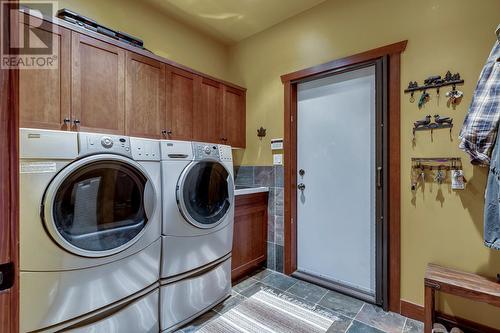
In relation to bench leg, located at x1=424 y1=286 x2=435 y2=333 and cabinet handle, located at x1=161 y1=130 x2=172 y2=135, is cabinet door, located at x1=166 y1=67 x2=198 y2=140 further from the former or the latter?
bench leg, located at x1=424 y1=286 x2=435 y2=333

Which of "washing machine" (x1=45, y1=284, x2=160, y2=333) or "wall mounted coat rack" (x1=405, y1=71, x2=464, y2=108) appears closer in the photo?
"washing machine" (x1=45, y1=284, x2=160, y2=333)

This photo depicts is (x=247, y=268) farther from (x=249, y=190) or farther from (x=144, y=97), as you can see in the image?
(x=144, y=97)

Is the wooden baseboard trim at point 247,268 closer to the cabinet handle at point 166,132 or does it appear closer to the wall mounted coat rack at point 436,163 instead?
the cabinet handle at point 166,132

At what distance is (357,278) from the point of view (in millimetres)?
2238

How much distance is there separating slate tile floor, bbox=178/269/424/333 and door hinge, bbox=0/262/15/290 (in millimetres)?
1496

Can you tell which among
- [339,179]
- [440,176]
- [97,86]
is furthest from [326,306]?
[97,86]

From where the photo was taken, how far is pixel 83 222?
1.31 m

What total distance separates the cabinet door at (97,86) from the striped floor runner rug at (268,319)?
5.38 ft

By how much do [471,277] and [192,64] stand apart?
3.12 meters

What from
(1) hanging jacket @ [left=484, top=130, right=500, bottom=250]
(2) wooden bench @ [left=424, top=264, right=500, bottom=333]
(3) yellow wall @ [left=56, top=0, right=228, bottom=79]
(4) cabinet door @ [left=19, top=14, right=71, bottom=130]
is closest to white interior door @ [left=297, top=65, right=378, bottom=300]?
(2) wooden bench @ [left=424, top=264, right=500, bottom=333]

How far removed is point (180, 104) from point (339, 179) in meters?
1.66

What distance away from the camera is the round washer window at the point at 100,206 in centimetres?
125

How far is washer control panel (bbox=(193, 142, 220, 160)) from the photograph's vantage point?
6.02ft

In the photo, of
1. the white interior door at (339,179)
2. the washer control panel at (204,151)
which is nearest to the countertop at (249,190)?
the white interior door at (339,179)
